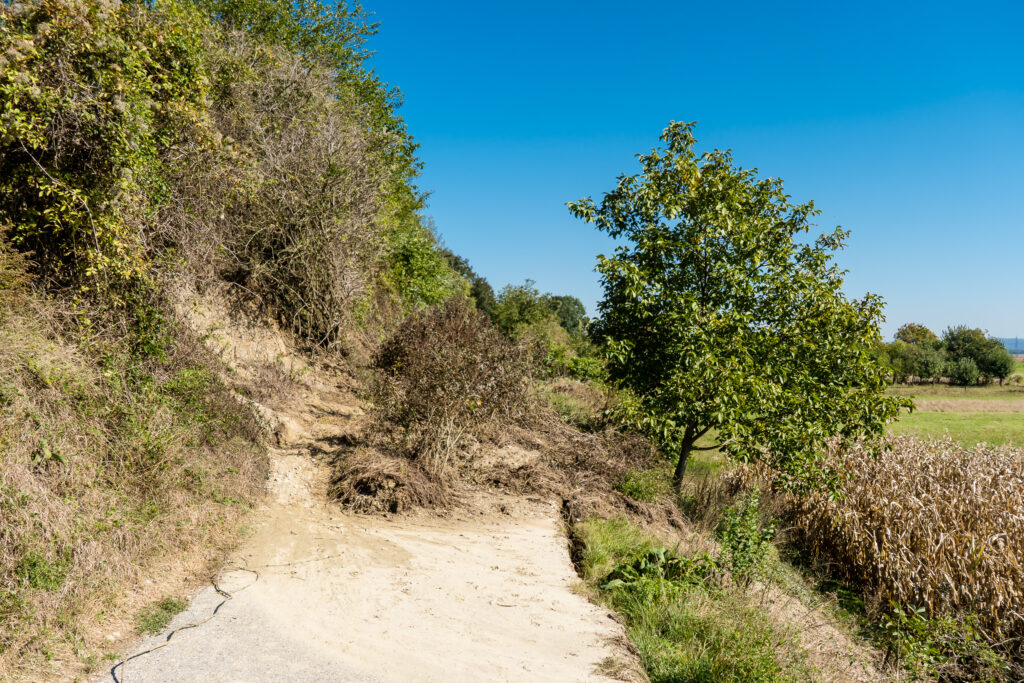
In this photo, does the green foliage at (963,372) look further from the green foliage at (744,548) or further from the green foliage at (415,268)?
the green foliage at (744,548)

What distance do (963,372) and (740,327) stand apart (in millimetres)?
59944

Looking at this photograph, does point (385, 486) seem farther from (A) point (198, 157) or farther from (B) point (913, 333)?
(B) point (913, 333)

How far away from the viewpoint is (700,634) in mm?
5621

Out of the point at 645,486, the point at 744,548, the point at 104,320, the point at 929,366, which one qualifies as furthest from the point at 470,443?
the point at 929,366

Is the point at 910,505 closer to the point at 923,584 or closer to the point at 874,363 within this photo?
the point at 923,584

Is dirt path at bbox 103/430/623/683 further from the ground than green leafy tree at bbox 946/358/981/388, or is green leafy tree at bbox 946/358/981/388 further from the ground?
green leafy tree at bbox 946/358/981/388

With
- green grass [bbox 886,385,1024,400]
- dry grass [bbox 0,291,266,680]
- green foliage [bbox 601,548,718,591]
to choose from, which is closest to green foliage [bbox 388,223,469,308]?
dry grass [bbox 0,291,266,680]

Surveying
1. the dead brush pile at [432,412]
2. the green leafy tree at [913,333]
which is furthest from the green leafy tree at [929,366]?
the dead brush pile at [432,412]

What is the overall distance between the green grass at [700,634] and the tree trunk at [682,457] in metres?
3.37

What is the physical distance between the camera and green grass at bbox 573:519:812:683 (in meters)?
4.99

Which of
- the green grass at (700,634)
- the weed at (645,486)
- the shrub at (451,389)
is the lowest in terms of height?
the green grass at (700,634)

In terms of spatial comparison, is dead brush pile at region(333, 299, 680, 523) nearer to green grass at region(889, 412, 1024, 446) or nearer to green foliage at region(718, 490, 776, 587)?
green foliage at region(718, 490, 776, 587)

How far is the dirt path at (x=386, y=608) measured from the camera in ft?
15.7

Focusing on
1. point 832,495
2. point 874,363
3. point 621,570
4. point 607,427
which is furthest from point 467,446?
point 874,363
